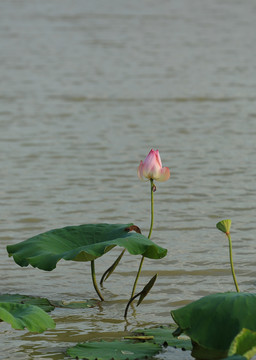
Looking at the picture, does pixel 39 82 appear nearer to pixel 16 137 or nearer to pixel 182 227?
pixel 16 137

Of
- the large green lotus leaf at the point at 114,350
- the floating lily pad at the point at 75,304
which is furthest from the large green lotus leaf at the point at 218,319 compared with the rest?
the floating lily pad at the point at 75,304

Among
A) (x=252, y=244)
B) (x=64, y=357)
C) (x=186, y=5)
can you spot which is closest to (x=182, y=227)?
A: (x=252, y=244)

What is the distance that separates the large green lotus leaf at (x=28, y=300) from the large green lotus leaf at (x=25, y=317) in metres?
0.56

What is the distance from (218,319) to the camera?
2895mm

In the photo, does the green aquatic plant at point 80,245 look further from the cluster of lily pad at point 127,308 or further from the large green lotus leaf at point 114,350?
the large green lotus leaf at point 114,350

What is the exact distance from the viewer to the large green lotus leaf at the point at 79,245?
11.0 feet

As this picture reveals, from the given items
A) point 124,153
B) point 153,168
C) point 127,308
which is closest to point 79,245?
point 127,308

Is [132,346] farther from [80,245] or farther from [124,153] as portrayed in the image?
[124,153]

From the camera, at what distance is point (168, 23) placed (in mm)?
15672

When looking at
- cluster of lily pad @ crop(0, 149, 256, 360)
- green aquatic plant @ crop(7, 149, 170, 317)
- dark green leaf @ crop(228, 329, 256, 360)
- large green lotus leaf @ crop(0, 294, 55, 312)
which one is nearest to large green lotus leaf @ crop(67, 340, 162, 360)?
cluster of lily pad @ crop(0, 149, 256, 360)

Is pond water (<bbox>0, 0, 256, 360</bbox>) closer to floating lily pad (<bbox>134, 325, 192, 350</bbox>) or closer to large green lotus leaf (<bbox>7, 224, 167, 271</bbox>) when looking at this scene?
floating lily pad (<bbox>134, 325, 192, 350</bbox>)

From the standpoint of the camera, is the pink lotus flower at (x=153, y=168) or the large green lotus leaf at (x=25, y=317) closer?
the large green lotus leaf at (x=25, y=317)

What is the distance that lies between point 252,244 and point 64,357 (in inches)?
73.7

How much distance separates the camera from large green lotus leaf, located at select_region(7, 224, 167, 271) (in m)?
3.34
